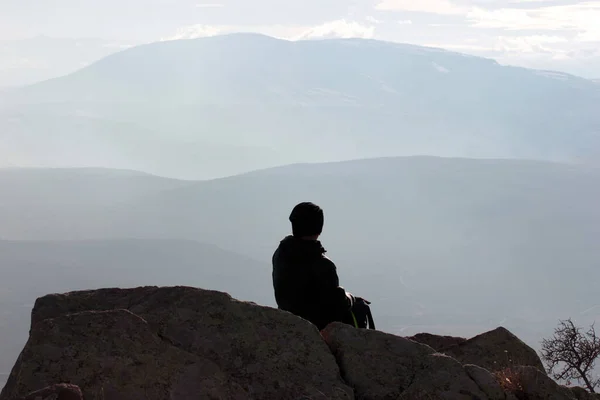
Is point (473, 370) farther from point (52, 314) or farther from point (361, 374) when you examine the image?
point (52, 314)

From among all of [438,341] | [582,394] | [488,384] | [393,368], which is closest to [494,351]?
[438,341]

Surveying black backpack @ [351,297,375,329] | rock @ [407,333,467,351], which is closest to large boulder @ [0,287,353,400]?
black backpack @ [351,297,375,329]

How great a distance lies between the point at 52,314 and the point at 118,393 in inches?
67.4

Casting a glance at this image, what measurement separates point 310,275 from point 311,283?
103mm

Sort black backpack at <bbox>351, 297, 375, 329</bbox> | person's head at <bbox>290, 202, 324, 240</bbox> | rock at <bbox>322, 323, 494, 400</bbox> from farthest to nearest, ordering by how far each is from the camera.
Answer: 1. black backpack at <bbox>351, 297, 375, 329</bbox>
2. person's head at <bbox>290, 202, 324, 240</bbox>
3. rock at <bbox>322, 323, 494, 400</bbox>

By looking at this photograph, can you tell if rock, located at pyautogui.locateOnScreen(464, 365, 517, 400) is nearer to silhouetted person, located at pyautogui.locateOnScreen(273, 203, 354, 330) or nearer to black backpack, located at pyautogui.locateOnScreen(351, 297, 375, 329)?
silhouetted person, located at pyautogui.locateOnScreen(273, 203, 354, 330)

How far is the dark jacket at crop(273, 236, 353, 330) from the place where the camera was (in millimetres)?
8102

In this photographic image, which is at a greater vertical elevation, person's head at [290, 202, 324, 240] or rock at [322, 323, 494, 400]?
person's head at [290, 202, 324, 240]

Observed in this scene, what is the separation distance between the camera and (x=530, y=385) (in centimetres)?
657

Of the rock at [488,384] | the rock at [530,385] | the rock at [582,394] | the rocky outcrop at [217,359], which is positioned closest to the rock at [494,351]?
the rock at [582,394]

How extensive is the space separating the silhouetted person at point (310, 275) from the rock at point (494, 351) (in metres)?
1.48

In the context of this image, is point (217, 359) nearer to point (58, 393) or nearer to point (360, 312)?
point (58, 393)

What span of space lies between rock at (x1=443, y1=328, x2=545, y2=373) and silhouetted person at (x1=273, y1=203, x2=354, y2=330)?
1.48 metres

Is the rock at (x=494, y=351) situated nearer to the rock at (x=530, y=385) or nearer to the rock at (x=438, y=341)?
the rock at (x=438, y=341)
